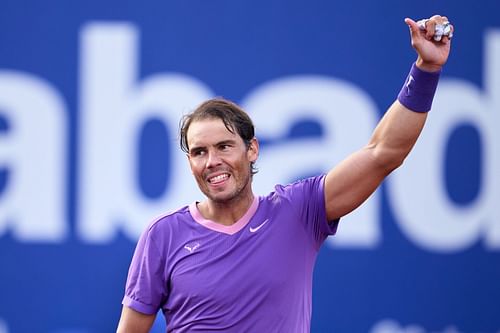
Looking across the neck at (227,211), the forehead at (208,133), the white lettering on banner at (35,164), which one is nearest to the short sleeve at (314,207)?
the neck at (227,211)

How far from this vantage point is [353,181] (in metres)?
2.83

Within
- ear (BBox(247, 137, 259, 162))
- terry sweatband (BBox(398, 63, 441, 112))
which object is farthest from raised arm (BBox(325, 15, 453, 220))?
ear (BBox(247, 137, 259, 162))

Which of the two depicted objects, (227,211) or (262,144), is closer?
(227,211)

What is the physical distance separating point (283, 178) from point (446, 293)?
1.03m

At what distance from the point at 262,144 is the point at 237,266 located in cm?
222

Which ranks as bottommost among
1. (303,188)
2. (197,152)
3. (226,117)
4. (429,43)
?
(303,188)

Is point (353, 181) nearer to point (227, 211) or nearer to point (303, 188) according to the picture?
point (303, 188)

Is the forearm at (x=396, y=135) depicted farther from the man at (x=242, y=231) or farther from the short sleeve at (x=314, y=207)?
the short sleeve at (x=314, y=207)

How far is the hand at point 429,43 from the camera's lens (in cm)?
266

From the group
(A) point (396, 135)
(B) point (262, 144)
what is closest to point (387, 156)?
(A) point (396, 135)

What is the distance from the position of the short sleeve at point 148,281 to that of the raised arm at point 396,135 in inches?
20.9

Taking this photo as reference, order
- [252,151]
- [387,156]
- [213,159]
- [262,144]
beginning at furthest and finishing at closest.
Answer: [262,144] < [252,151] < [213,159] < [387,156]

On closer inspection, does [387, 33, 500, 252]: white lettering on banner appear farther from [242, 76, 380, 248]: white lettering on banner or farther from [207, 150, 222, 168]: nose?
[207, 150, 222, 168]: nose

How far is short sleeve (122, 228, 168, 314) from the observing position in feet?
9.48
